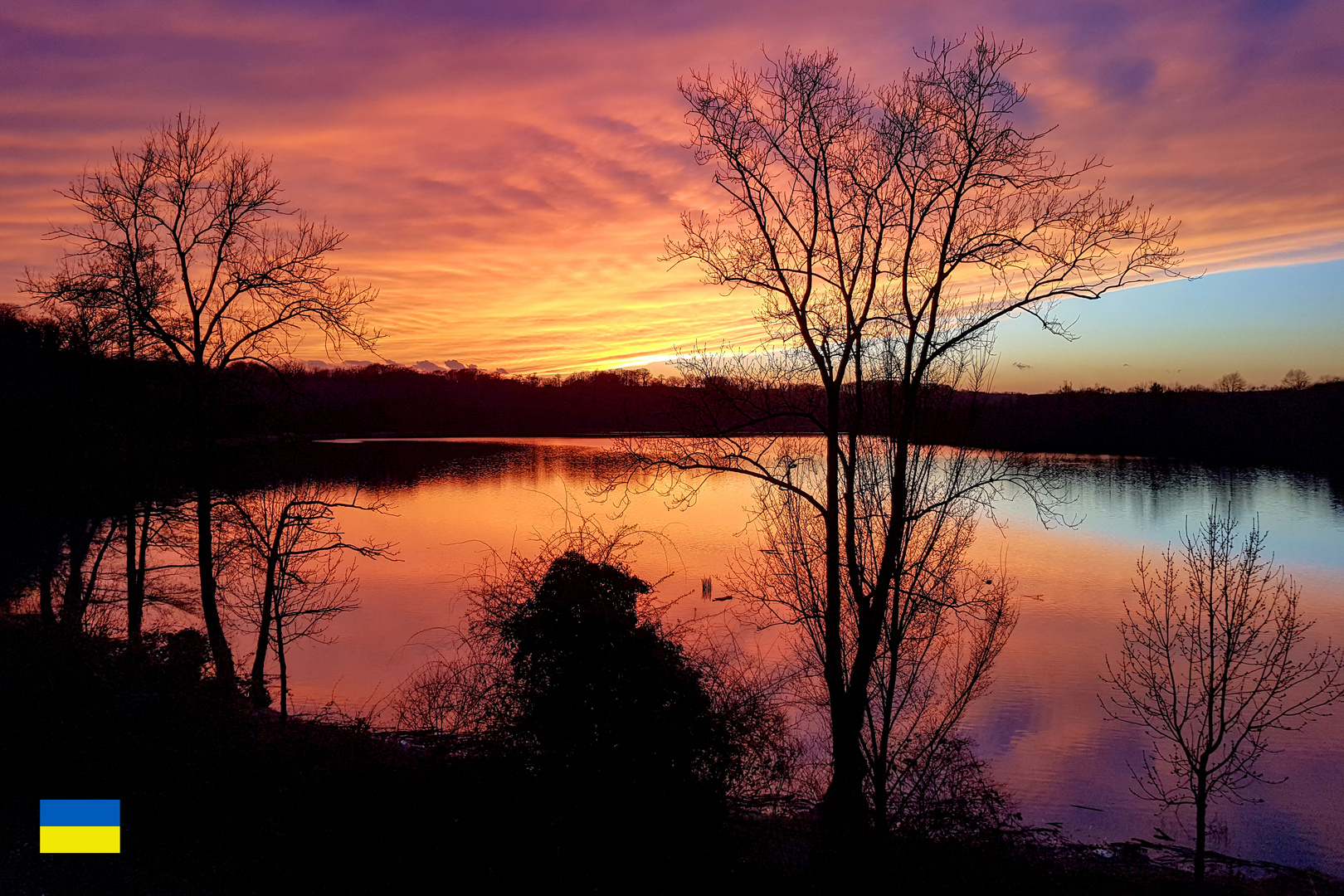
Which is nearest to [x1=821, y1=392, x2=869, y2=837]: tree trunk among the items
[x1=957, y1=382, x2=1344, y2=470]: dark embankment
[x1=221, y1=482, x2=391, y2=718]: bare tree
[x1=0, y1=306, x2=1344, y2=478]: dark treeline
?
[x1=0, y1=306, x2=1344, y2=478]: dark treeline

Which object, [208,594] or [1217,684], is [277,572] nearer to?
[208,594]

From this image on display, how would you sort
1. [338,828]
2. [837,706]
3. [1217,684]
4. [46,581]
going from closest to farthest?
[338,828] → [837,706] → [1217,684] → [46,581]

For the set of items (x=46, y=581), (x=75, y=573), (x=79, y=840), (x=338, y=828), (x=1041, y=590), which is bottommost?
(x=1041, y=590)

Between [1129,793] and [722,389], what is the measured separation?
12255 mm

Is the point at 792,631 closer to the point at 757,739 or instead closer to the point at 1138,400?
the point at 757,739

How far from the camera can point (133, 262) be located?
16.7 meters

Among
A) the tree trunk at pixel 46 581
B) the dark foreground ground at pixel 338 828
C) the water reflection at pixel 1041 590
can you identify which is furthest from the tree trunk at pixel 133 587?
the dark foreground ground at pixel 338 828

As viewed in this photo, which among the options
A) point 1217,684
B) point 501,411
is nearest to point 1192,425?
point 1217,684

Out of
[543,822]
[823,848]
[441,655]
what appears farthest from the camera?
[441,655]

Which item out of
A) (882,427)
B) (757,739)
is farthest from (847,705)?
(882,427)

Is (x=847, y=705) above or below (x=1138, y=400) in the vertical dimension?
below

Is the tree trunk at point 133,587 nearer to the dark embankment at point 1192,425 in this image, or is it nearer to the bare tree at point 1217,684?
the bare tree at point 1217,684

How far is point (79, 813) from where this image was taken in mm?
7477

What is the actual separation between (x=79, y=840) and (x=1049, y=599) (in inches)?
1112
